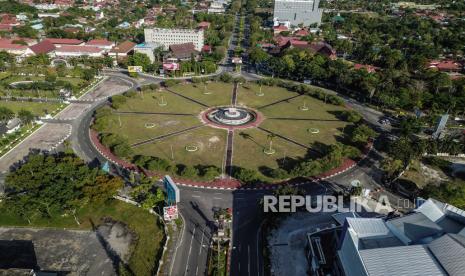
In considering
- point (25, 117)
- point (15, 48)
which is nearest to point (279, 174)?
point (25, 117)

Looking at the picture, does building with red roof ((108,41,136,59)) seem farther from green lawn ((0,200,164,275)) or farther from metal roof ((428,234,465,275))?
metal roof ((428,234,465,275))

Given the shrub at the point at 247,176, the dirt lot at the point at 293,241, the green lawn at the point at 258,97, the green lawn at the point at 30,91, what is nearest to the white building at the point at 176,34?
the green lawn at the point at 30,91

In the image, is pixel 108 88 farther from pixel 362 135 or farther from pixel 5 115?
pixel 362 135

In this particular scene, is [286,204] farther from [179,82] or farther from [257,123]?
[179,82]

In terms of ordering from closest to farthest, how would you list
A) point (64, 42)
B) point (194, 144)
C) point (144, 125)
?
point (194, 144), point (144, 125), point (64, 42)

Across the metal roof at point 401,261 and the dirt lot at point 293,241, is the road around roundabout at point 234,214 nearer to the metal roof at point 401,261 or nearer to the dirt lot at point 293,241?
the dirt lot at point 293,241

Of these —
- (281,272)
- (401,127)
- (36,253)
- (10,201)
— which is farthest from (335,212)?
(10,201)

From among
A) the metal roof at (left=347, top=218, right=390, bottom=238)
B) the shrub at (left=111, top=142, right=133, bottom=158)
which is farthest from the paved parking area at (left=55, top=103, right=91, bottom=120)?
the metal roof at (left=347, top=218, right=390, bottom=238)
